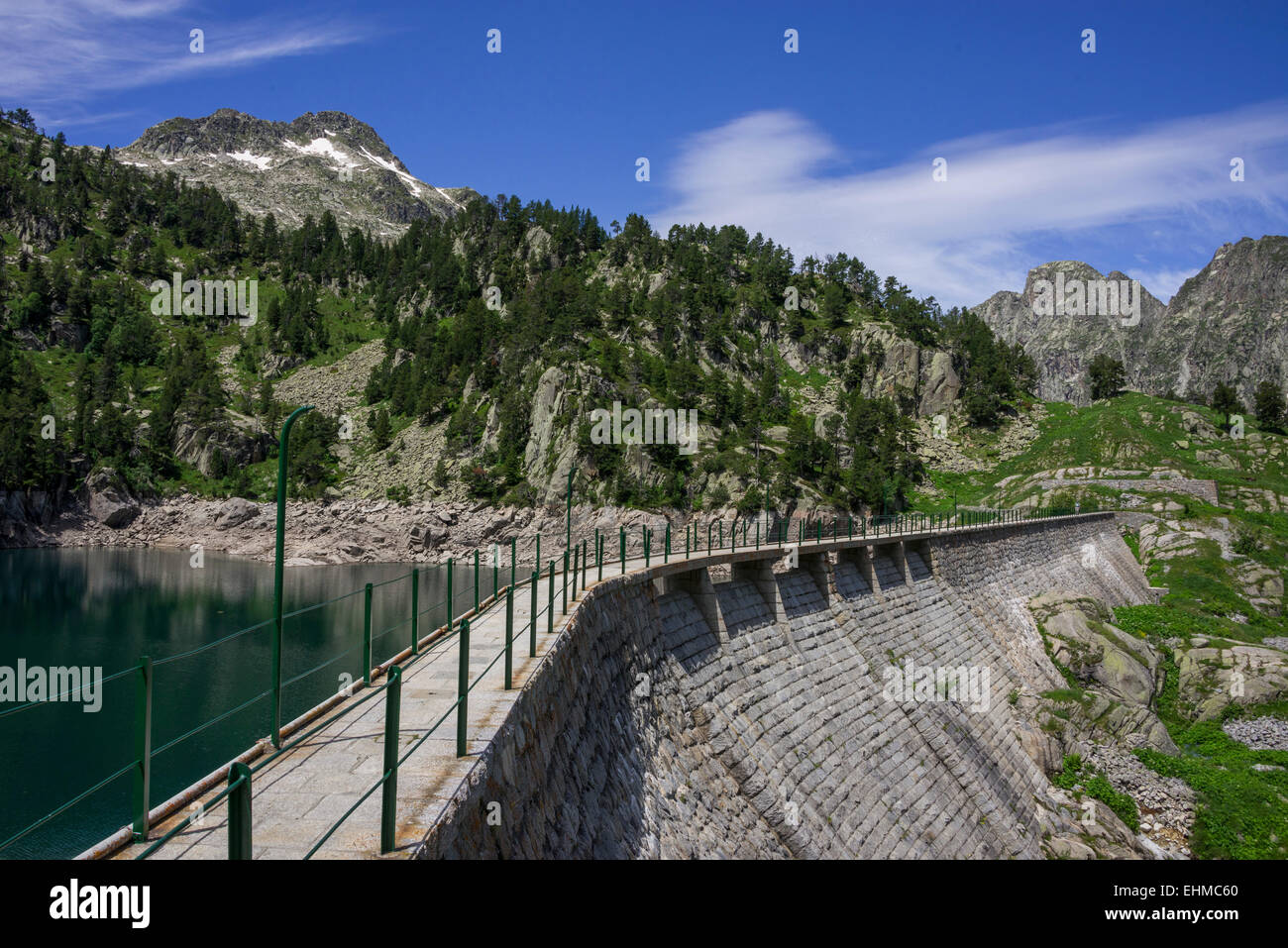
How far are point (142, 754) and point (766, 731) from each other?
17.9m

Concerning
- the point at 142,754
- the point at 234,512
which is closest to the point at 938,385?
the point at 234,512

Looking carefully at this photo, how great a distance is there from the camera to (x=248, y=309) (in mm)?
138125

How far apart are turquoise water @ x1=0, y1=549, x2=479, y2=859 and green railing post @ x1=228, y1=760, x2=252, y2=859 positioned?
6.08ft

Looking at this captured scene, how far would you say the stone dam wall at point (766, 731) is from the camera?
11.8m

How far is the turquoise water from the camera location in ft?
72.2

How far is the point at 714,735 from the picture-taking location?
20000 mm

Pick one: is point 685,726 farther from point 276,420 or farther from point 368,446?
point 276,420

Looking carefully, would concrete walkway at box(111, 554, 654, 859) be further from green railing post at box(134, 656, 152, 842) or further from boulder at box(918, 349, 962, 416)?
boulder at box(918, 349, 962, 416)

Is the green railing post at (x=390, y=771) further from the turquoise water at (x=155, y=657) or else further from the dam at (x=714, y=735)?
the turquoise water at (x=155, y=657)

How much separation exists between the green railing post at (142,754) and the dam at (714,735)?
0.69 feet

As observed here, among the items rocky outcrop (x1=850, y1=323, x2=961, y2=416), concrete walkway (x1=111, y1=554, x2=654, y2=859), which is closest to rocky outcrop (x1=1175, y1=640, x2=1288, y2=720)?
concrete walkway (x1=111, y1=554, x2=654, y2=859)

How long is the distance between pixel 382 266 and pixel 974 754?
467 feet

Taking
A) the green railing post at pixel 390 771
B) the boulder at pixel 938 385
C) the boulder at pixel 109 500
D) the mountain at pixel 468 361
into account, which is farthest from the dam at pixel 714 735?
the boulder at pixel 109 500
